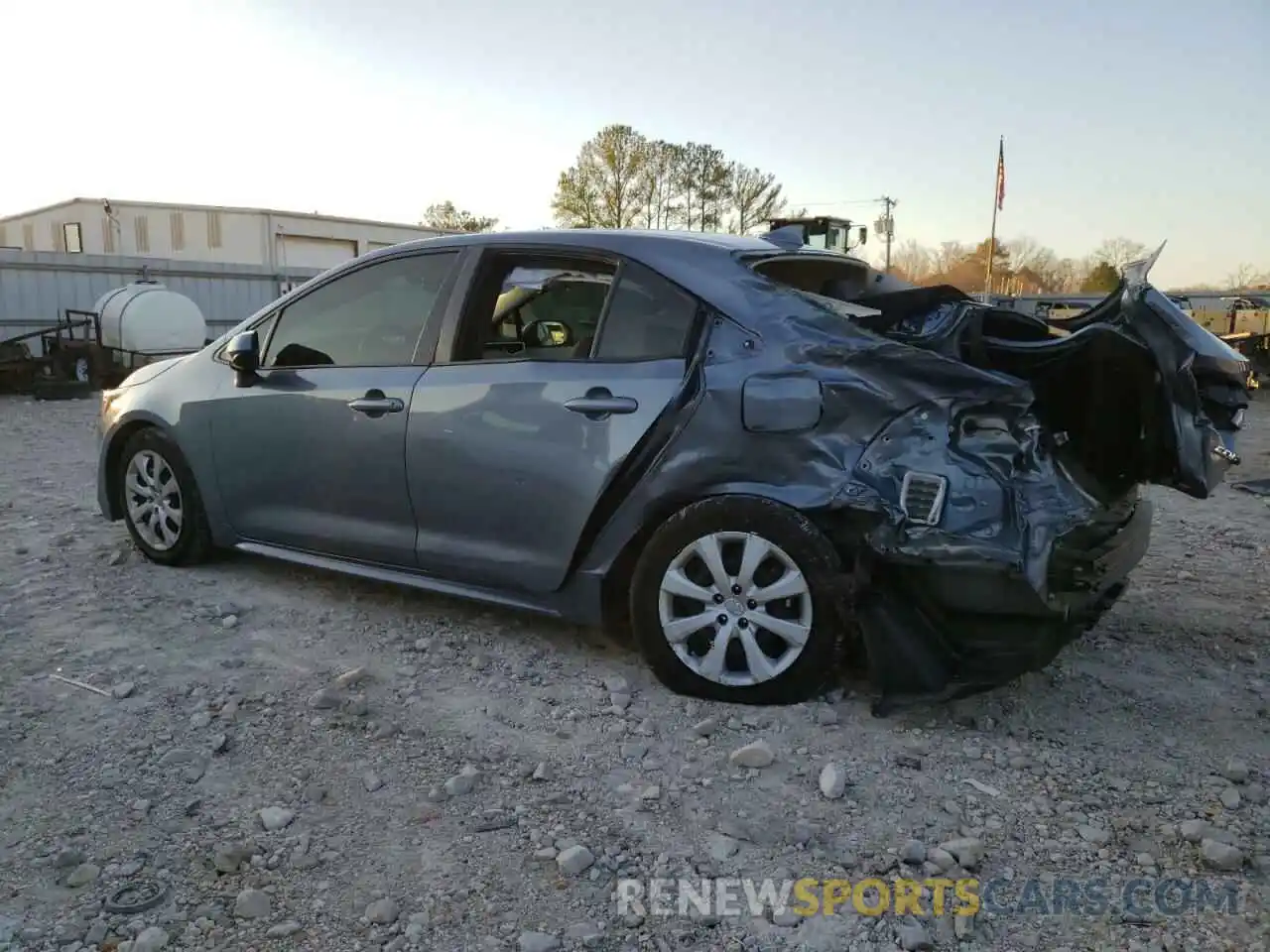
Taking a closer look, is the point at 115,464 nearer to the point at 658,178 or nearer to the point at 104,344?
the point at 104,344

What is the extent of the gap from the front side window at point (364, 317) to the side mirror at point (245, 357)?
0.23 ft

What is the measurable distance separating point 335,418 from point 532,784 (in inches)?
75.2

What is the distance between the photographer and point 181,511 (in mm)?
4621

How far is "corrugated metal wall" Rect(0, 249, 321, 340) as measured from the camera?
53.5 ft

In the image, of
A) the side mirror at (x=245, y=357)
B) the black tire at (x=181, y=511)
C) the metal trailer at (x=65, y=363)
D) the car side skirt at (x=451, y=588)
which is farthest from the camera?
the metal trailer at (x=65, y=363)

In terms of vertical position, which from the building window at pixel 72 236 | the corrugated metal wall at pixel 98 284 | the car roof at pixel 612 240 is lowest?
the car roof at pixel 612 240

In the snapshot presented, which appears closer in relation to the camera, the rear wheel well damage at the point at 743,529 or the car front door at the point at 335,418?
the rear wheel well damage at the point at 743,529

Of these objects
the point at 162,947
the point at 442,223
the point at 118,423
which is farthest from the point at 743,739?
the point at 442,223

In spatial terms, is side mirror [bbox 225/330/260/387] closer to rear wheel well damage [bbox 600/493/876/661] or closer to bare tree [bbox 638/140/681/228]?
rear wheel well damage [bbox 600/493/876/661]

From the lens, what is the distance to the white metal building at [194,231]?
2903cm

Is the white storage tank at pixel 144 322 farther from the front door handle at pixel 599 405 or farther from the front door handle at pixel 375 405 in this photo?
the front door handle at pixel 599 405

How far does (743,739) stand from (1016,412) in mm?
1317

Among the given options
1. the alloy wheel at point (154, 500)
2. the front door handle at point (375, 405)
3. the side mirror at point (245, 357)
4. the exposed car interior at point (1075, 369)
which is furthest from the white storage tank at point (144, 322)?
the exposed car interior at point (1075, 369)

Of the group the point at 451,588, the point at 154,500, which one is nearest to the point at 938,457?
the point at 451,588
